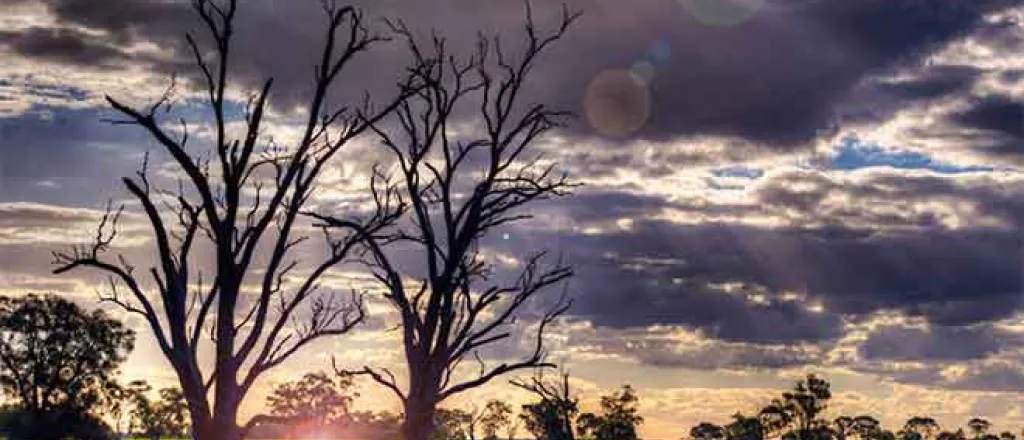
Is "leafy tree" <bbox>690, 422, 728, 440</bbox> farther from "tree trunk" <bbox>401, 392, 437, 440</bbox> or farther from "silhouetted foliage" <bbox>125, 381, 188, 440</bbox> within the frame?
"tree trunk" <bbox>401, 392, 437, 440</bbox>

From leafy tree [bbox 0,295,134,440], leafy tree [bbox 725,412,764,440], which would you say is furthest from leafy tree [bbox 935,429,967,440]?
leafy tree [bbox 0,295,134,440]

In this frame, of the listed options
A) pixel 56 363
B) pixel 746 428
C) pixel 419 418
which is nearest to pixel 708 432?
pixel 746 428

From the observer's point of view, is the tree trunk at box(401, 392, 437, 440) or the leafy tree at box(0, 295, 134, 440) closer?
the tree trunk at box(401, 392, 437, 440)

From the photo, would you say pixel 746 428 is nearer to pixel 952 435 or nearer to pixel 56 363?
pixel 952 435

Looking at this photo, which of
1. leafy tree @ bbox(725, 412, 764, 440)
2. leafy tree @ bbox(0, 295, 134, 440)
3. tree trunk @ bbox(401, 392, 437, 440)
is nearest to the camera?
tree trunk @ bbox(401, 392, 437, 440)

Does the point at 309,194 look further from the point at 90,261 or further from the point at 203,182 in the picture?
the point at 90,261

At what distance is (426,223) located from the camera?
22.6 meters

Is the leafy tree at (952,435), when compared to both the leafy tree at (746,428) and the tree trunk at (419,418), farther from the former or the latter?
the tree trunk at (419,418)

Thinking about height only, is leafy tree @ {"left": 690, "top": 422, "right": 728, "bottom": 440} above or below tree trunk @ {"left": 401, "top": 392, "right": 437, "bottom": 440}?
above

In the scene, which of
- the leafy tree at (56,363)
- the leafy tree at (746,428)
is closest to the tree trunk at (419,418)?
the leafy tree at (56,363)

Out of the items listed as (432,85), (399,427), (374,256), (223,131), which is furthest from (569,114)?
(223,131)

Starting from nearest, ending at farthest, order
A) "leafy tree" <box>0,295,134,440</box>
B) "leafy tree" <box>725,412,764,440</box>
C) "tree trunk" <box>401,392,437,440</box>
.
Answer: "tree trunk" <box>401,392,437,440</box>, "leafy tree" <box>0,295,134,440</box>, "leafy tree" <box>725,412,764,440</box>

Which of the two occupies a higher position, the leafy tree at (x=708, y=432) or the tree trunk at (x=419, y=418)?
the leafy tree at (x=708, y=432)

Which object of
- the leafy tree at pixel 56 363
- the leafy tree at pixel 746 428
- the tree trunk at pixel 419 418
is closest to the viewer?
the tree trunk at pixel 419 418
